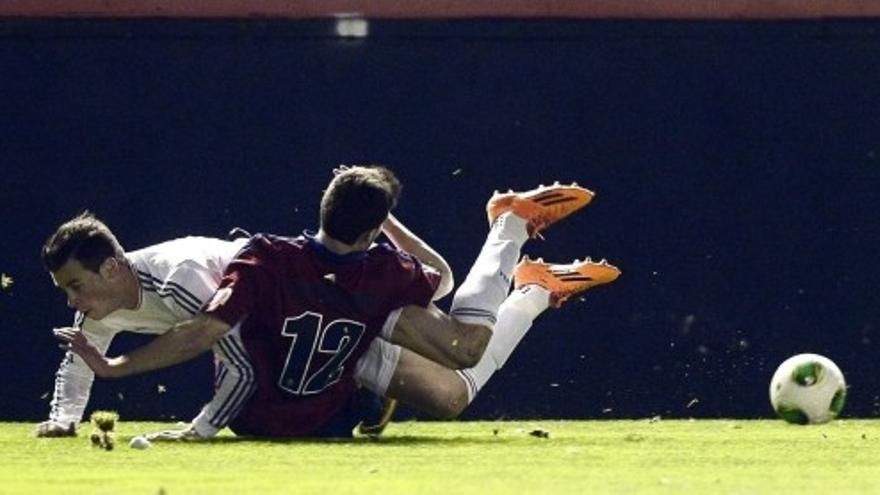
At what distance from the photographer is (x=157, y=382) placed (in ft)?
40.9

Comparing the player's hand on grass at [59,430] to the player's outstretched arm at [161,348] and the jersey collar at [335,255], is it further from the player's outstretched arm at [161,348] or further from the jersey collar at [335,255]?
the jersey collar at [335,255]

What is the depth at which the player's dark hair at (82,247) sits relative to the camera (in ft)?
31.4

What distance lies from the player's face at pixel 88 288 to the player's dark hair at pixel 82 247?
0.07ft

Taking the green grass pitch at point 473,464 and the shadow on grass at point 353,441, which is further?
the shadow on grass at point 353,441

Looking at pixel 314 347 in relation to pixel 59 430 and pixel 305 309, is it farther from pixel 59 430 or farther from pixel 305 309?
pixel 59 430

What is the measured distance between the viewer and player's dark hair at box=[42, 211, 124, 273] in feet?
31.4

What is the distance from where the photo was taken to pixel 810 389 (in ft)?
35.5

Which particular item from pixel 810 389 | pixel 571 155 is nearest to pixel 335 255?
pixel 810 389

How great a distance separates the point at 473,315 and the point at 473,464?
1.62m

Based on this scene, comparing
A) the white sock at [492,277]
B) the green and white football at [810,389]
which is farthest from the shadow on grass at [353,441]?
the green and white football at [810,389]

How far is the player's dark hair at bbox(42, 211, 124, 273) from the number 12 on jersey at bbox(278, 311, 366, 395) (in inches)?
28.4

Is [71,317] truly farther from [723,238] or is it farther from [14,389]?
[723,238]

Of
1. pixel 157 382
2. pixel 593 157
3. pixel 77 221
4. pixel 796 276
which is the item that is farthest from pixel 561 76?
pixel 77 221

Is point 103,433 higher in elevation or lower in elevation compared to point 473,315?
lower
